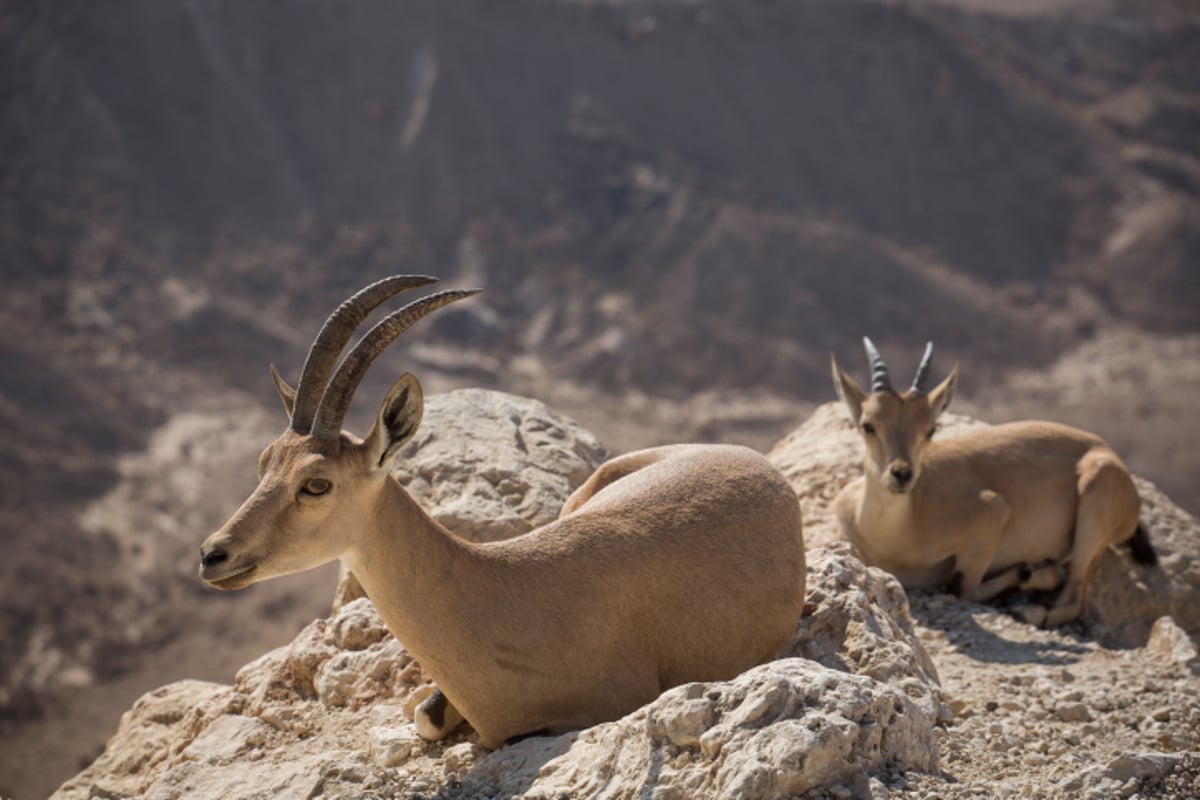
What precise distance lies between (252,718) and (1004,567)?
668 cm

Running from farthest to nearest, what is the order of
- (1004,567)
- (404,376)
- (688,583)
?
1. (1004,567)
2. (688,583)
3. (404,376)

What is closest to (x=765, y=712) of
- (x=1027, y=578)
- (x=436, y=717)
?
(x=436, y=717)

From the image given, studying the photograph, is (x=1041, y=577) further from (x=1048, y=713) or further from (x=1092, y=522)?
(x=1048, y=713)

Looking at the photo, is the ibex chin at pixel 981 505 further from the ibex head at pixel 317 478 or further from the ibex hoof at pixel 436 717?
the ibex head at pixel 317 478

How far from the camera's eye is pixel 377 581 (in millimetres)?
5316

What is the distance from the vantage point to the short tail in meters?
10.2

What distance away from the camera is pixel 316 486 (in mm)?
5145

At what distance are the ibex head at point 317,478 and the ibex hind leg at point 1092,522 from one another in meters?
6.68

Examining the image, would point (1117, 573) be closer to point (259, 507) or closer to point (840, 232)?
point (259, 507)

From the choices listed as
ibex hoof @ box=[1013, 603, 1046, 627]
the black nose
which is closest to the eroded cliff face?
ibex hoof @ box=[1013, 603, 1046, 627]

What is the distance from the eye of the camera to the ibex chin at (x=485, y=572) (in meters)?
5.15

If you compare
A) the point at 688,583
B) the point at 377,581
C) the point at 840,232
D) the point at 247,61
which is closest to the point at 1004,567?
the point at 688,583

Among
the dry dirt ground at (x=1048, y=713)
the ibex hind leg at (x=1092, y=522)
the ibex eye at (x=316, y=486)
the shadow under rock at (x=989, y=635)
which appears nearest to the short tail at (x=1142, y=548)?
the ibex hind leg at (x=1092, y=522)

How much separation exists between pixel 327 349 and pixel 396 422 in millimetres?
528
